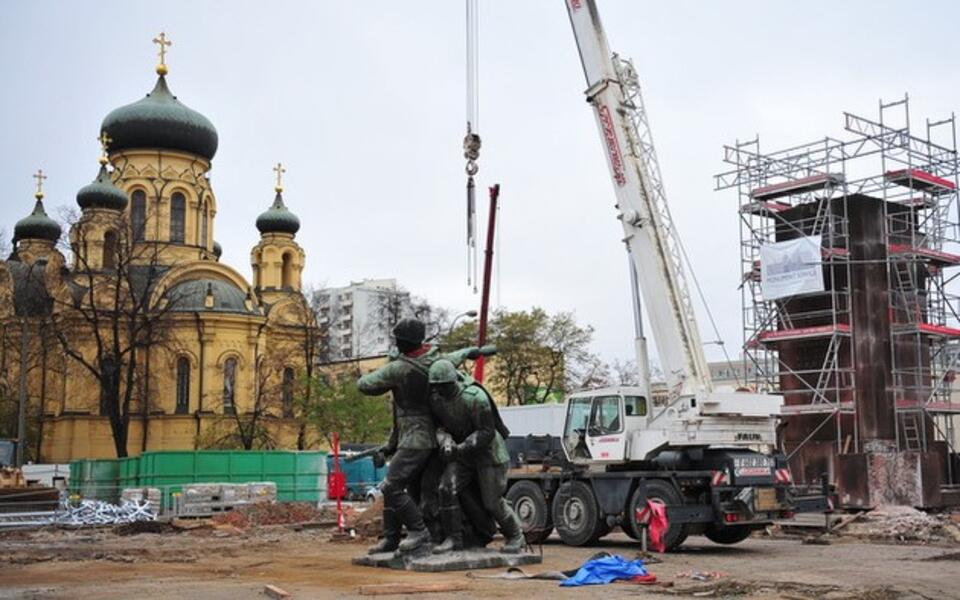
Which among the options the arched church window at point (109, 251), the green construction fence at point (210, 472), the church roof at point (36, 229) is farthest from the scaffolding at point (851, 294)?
the church roof at point (36, 229)

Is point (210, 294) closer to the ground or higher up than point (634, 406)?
higher up

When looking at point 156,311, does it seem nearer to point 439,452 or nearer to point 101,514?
point 101,514

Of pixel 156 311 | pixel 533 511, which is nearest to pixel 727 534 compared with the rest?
pixel 533 511

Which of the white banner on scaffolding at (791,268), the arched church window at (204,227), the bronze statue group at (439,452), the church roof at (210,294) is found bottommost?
the bronze statue group at (439,452)

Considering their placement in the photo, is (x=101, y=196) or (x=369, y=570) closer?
(x=369, y=570)

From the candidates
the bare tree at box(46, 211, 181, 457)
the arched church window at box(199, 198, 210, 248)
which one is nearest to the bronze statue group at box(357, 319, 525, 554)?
the bare tree at box(46, 211, 181, 457)

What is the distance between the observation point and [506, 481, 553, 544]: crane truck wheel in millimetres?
19719

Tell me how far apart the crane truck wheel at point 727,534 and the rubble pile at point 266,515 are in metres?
11.9

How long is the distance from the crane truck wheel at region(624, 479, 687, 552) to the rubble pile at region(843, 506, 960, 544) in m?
5.05

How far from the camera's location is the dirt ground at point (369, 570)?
11508mm

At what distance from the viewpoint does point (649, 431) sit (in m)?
18.8

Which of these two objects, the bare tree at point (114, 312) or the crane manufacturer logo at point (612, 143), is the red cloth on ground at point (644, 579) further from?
the bare tree at point (114, 312)

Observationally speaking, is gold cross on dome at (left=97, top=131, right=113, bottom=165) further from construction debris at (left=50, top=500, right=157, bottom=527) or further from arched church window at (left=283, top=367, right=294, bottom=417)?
construction debris at (left=50, top=500, right=157, bottom=527)

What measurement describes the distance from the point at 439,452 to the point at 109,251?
42467 mm
